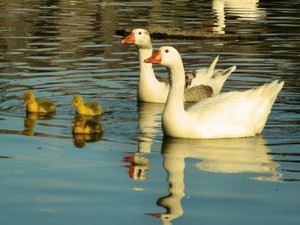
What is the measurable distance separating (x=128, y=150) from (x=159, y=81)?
5.28 m

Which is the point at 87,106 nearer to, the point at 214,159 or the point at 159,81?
the point at 159,81

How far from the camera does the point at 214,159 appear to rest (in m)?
13.7

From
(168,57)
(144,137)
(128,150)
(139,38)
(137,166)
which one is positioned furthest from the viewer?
(139,38)

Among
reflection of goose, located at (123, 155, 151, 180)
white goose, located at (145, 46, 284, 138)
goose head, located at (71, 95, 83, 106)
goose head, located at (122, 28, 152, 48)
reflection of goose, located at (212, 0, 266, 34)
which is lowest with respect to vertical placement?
reflection of goose, located at (123, 155, 151, 180)

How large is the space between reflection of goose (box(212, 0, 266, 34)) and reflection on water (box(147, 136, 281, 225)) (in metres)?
15.8

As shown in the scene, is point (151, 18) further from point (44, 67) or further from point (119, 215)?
point (119, 215)

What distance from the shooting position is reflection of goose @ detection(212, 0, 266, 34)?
32.9m

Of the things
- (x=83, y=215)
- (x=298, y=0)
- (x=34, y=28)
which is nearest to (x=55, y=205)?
(x=83, y=215)

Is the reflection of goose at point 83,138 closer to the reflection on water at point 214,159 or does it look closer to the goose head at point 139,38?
the reflection on water at point 214,159

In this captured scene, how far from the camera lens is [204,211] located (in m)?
11.1

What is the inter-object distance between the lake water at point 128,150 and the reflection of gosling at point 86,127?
14 centimetres

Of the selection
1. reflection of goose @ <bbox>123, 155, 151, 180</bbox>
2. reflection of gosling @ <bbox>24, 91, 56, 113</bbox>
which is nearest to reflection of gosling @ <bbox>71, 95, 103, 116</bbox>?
reflection of gosling @ <bbox>24, 91, 56, 113</bbox>

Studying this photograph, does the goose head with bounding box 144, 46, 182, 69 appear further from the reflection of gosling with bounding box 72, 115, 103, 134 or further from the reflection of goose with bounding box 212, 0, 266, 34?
the reflection of goose with bounding box 212, 0, 266, 34

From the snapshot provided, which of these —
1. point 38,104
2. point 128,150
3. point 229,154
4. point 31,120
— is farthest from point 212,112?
point 38,104
